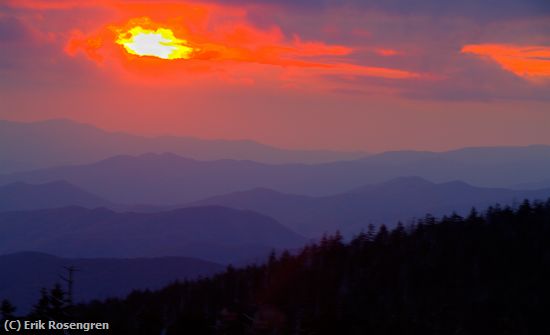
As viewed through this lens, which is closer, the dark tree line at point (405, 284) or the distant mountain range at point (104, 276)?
the dark tree line at point (405, 284)

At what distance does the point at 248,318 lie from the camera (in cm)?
2319

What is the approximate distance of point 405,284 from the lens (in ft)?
155

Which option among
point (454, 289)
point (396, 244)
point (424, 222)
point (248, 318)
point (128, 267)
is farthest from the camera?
point (128, 267)

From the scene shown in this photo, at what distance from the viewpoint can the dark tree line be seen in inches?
1302

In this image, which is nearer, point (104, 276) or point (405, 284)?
point (405, 284)

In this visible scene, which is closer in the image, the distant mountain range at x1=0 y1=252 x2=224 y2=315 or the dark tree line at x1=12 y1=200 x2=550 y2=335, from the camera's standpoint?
the dark tree line at x1=12 y1=200 x2=550 y2=335

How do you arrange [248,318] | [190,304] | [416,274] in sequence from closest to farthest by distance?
[248,318] → [416,274] → [190,304]

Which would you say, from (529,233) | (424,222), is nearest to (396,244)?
(424,222)

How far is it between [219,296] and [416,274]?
1434 cm

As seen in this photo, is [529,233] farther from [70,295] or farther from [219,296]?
[70,295]

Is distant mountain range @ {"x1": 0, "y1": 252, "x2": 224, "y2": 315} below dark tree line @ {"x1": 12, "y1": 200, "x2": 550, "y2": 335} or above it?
below

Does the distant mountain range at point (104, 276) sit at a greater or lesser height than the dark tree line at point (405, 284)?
lesser

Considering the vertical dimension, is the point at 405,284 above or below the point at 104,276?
above

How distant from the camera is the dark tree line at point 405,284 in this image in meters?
33.1
